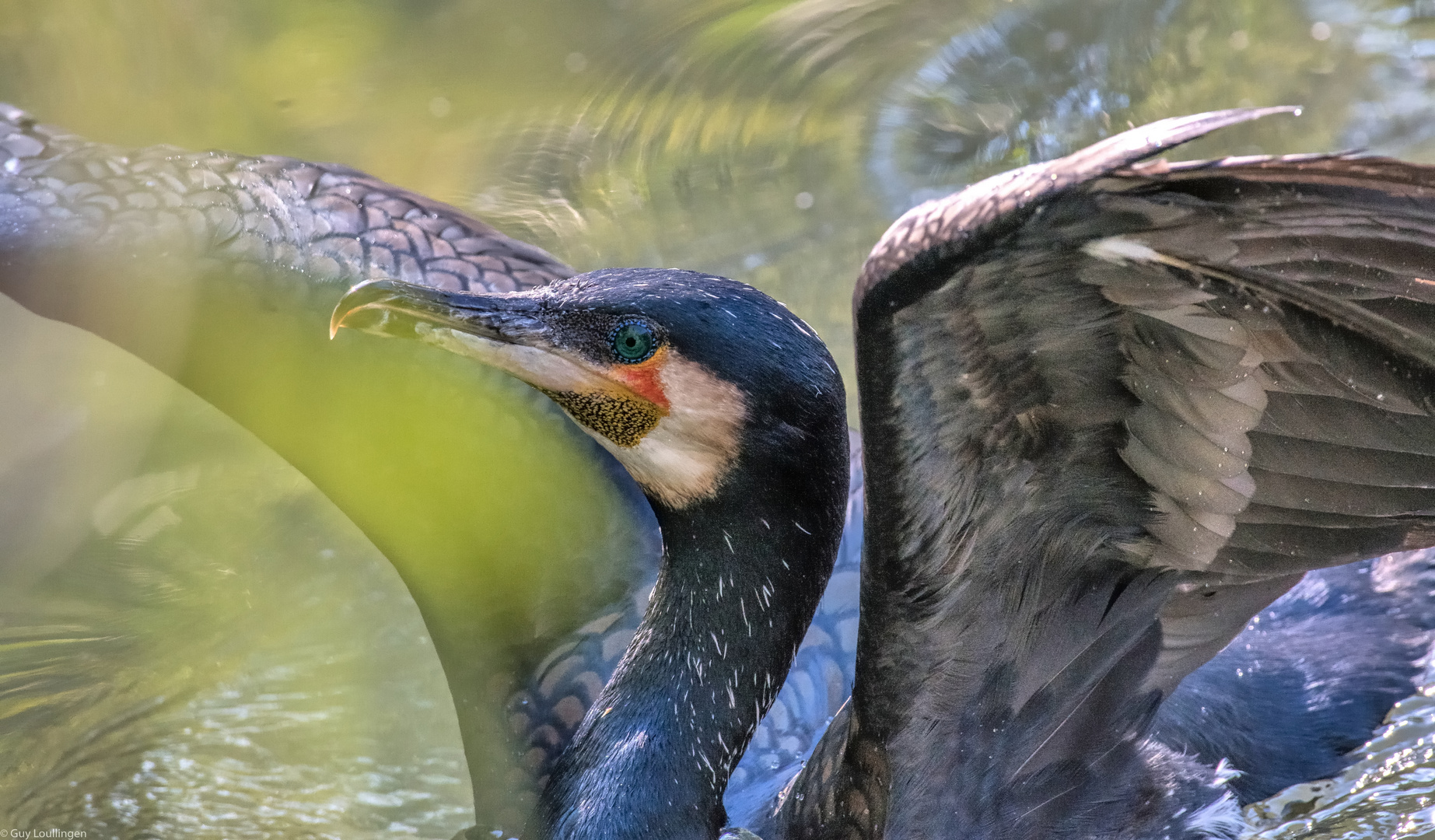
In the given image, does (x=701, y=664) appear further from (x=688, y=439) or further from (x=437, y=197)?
(x=437, y=197)

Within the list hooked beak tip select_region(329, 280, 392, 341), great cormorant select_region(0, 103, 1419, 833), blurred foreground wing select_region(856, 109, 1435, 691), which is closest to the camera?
blurred foreground wing select_region(856, 109, 1435, 691)

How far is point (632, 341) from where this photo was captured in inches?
86.7

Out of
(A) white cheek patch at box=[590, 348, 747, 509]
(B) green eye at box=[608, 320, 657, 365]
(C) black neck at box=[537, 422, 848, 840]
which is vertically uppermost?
(B) green eye at box=[608, 320, 657, 365]

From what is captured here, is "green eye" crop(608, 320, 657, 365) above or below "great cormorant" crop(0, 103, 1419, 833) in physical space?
below

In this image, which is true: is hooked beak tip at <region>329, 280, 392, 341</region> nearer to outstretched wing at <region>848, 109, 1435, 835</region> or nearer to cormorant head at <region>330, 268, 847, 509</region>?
cormorant head at <region>330, 268, 847, 509</region>

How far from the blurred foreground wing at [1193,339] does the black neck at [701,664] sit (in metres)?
0.35

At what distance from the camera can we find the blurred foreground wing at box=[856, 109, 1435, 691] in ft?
5.93

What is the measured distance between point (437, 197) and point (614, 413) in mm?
2412

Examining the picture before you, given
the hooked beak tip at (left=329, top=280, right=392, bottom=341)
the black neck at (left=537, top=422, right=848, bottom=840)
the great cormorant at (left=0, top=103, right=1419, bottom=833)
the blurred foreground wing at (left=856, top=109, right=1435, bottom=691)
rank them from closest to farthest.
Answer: the blurred foreground wing at (left=856, top=109, right=1435, bottom=691)
the hooked beak tip at (left=329, top=280, right=392, bottom=341)
the black neck at (left=537, top=422, right=848, bottom=840)
the great cormorant at (left=0, top=103, right=1419, bottom=833)

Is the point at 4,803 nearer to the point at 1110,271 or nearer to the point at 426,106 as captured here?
the point at 1110,271

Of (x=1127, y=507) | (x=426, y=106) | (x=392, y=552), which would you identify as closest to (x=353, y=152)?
(x=426, y=106)

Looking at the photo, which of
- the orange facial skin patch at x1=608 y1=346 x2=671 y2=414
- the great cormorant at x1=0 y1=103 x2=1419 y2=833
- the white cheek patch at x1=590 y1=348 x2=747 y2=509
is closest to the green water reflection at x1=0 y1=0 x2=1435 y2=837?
the great cormorant at x1=0 y1=103 x2=1419 y2=833

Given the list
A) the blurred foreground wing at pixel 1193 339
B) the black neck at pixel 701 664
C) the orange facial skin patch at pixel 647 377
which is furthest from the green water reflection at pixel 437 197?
the blurred foreground wing at pixel 1193 339

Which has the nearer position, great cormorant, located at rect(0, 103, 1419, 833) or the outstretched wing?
the outstretched wing
